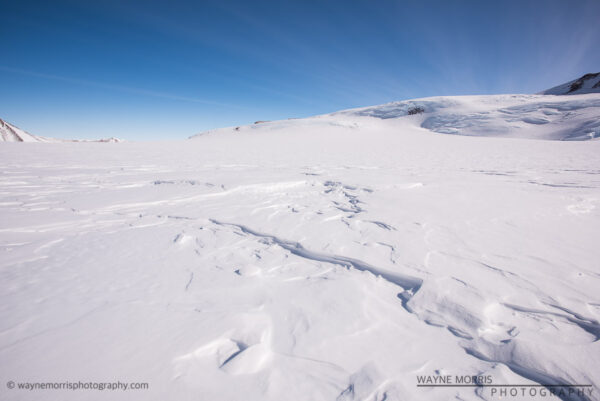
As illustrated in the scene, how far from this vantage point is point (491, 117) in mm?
25484

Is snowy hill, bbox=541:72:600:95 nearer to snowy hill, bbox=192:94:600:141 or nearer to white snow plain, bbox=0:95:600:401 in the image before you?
snowy hill, bbox=192:94:600:141

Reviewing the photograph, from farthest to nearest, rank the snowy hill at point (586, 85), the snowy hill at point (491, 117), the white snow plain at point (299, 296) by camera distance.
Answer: the snowy hill at point (586, 85), the snowy hill at point (491, 117), the white snow plain at point (299, 296)

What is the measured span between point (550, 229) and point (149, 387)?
3.10m

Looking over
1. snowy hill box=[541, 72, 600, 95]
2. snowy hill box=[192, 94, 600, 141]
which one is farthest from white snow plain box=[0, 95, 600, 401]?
snowy hill box=[541, 72, 600, 95]

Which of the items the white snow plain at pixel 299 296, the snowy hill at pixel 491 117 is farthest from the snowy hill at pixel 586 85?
the white snow plain at pixel 299 296

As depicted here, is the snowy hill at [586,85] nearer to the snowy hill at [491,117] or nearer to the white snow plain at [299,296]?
the snowy hill at [491,117]

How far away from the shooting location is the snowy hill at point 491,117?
19.8m

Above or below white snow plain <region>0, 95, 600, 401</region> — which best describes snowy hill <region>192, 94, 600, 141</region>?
above

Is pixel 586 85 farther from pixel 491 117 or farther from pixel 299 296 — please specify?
pixel 299 296

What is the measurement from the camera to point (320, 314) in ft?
3.99

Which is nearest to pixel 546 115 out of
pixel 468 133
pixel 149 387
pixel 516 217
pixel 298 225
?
pixel 468 133

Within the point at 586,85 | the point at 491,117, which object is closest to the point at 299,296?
the point at 491,117

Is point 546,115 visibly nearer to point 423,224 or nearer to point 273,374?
point 423,224

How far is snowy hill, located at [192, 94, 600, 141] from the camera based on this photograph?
19.8m
